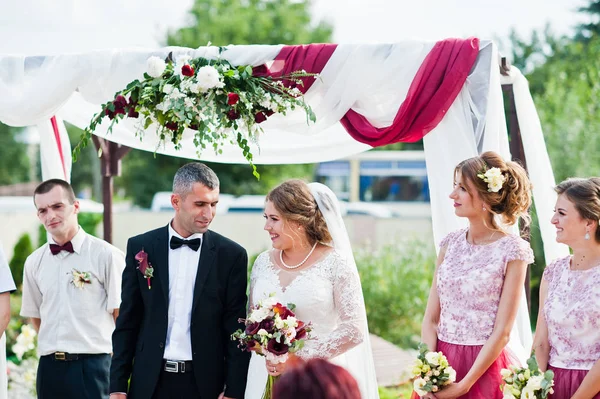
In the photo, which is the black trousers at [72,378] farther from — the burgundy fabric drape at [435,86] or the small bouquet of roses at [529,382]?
the small bouquet of roses at [529,382]

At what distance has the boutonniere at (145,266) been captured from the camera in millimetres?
3988

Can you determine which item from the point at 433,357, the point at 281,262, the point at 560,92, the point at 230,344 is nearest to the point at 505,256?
the point at 433,357

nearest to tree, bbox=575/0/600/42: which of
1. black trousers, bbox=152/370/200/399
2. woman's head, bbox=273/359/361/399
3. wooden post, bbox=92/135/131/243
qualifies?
wooden post, bbox=92/135/131/243

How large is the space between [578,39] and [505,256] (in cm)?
2449

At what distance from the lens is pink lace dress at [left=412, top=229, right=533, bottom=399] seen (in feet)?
12.6

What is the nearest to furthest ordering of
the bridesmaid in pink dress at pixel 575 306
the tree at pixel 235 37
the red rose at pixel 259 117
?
the bridesmaid in pink dress at pixel 575 306, the red rose at pixel 259 117, the tree at pixel 235 37

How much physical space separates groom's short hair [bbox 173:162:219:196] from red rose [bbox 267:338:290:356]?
88 cm

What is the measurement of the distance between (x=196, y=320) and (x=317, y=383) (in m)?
2.23

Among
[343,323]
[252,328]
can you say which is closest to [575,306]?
[343,323]

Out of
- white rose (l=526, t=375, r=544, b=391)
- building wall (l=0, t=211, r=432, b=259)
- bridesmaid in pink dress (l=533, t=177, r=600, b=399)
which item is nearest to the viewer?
white rose (l=526, t=375, r=544, b=391)

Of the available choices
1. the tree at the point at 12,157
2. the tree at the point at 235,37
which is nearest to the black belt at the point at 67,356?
the tree at the point at 235,37

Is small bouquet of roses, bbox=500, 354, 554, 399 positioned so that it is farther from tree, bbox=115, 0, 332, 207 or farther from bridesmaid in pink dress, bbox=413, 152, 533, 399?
tree, bbox=115, 0, 332, 207

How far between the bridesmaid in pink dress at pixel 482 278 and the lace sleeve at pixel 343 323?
423 millimetres

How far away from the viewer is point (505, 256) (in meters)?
3.83
